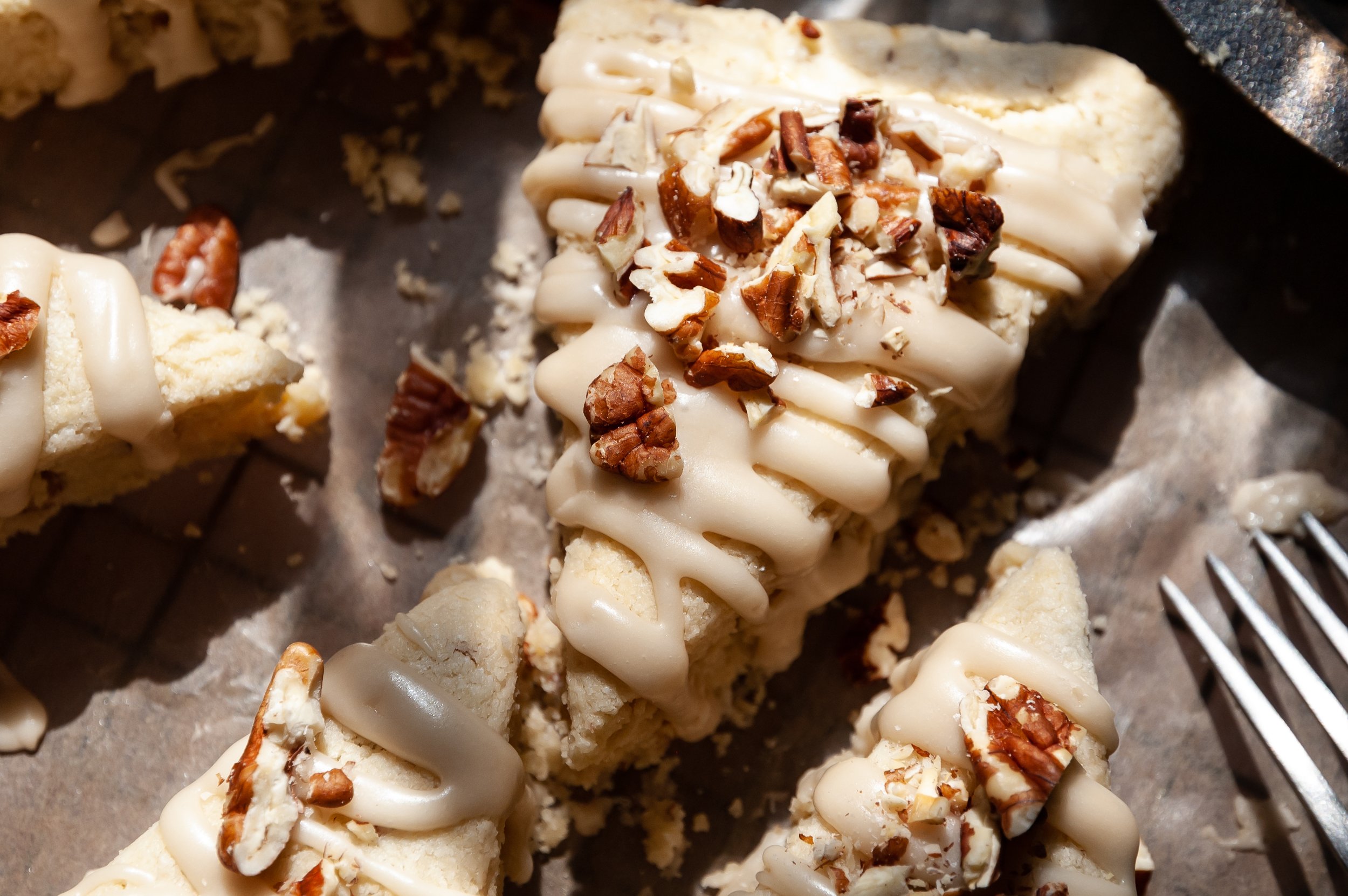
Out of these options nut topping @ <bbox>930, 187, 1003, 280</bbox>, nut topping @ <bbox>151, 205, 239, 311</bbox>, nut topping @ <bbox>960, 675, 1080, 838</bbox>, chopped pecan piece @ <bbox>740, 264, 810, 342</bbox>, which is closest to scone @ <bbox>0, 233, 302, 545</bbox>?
nut topping @ <bbox>151, 205, 239, 311</bbox>

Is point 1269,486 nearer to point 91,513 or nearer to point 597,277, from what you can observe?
point 597,277

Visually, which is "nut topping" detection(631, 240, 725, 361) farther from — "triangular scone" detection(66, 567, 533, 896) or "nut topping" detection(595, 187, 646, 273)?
"triangular scone" detection(66, 567, 533, 896)

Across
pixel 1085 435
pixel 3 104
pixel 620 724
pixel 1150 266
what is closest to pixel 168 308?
pixel 3 104

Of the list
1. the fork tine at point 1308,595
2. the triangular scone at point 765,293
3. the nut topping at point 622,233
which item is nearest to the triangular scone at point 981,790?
the triangular scone at point 765,293

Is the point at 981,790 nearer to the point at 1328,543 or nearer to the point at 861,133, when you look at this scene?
the point at 1328,543

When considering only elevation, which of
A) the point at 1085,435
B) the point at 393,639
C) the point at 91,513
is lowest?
the point at 91,513

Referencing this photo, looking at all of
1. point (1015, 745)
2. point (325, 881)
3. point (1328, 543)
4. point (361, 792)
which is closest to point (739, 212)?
point (1015, 745)
